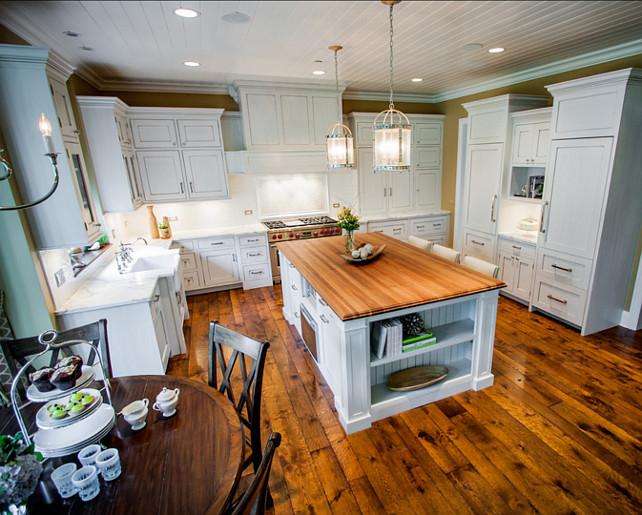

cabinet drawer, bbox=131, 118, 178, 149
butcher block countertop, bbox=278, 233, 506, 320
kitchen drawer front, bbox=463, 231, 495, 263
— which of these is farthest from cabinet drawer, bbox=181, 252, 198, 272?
kitchen drawer front, bbox=463, 231, 495, 263

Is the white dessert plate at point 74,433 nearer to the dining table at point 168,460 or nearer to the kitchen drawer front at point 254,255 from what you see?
the dining table at point 168,460

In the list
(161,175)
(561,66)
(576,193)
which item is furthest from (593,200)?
(161,175)

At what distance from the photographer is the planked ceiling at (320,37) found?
7.31 feet

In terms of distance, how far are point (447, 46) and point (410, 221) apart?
287 centimetres

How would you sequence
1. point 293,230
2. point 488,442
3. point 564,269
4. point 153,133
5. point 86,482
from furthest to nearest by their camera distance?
point 293,230, point 153,133, point 564,269, point 488,442, point 86,482

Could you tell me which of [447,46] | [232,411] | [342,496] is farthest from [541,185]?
[232,411]

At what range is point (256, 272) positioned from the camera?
4930 mm

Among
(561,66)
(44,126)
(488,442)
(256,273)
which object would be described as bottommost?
(488,442)

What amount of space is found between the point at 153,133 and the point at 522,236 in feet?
15.8

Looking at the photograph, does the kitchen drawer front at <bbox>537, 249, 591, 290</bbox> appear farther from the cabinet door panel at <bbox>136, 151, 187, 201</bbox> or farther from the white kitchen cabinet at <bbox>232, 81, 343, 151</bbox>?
the cabinet door panel at <bbox>136, 151, 187, 201</bbox>

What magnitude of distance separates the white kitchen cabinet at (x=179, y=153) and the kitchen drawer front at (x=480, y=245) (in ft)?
11.7

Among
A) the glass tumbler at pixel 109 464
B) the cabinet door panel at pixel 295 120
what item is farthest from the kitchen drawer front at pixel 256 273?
the glass tumbler at pixel 109 464

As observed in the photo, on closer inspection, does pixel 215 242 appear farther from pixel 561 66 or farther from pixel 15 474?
pixel 561 66

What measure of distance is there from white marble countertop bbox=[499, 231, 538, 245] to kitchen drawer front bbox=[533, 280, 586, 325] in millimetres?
491
